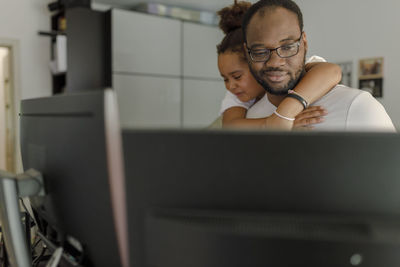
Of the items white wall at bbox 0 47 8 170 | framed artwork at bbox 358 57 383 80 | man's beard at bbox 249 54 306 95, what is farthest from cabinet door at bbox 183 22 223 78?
man's beard at bbox 249 54 306 95

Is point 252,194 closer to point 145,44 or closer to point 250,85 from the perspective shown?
point 250,85

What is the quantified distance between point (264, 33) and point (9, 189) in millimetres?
851

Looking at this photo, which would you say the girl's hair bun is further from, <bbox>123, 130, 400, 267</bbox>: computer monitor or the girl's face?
<bbox>123, 130, 400, 267</bbox>: computer monitor

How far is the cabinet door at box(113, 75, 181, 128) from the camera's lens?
3.79 metres

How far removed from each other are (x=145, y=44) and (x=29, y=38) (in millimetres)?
1296

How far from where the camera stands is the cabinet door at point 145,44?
3.71m

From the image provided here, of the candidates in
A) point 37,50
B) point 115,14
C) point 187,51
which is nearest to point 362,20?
point 187,51

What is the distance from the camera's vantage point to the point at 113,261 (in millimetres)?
616

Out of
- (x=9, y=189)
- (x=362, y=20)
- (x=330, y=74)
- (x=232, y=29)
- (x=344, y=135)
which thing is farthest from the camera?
(x=362, y=20)

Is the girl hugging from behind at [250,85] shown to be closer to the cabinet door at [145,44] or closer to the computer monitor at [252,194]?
the computer monitor at [252,194]

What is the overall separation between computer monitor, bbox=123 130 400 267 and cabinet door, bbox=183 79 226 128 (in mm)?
3654

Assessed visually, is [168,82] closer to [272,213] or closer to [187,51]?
[187,51]

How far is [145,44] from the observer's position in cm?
390

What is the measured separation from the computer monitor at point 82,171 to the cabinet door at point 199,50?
11.6 ft
